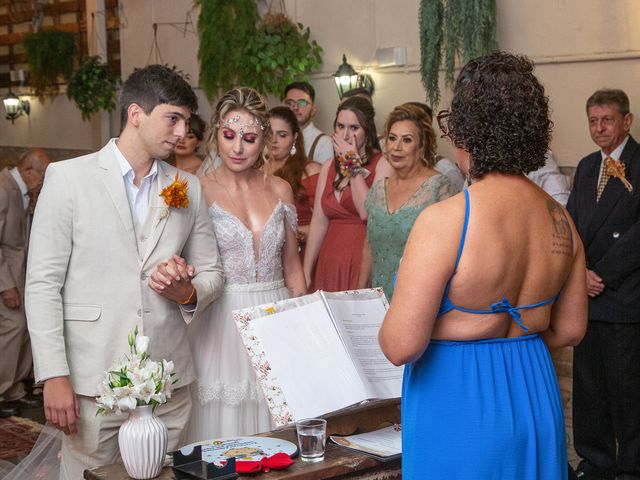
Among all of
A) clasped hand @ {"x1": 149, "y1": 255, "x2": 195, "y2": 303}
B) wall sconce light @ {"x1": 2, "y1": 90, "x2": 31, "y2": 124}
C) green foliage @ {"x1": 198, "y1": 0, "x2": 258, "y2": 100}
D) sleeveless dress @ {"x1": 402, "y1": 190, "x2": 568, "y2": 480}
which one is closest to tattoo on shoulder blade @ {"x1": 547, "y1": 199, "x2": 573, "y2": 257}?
sleeveless dress @ {"x1": 402, "y1": 190, "x2": 568, "y2": 480}

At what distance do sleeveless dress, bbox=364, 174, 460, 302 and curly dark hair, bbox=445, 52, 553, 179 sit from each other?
92.1 inches

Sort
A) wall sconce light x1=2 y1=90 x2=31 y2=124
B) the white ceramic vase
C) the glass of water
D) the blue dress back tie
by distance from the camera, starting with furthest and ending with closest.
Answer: wall sconce light x1=2 y1=90 x2=31 y2=124, the glass of water, the white ceramic vase, the blue dress back tie

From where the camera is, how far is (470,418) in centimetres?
232

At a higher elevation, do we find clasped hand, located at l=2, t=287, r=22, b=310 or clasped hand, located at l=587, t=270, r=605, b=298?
clasped hand, located at l=587, t=270, r=605, b=298

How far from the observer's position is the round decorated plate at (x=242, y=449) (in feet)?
9.14

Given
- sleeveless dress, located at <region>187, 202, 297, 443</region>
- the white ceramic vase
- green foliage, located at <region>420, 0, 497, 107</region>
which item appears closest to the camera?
the white ceramic vase

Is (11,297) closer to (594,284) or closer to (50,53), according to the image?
(594,284)

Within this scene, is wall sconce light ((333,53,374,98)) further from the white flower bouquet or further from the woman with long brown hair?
the white flower bouquet

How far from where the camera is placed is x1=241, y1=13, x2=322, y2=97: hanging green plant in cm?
831

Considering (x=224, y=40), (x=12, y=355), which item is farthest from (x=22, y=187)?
(x=224, y=40)

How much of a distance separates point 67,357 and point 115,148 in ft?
2.32

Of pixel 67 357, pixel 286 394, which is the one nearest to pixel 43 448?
pixel 67 357

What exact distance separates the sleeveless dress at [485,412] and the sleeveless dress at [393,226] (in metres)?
2.27

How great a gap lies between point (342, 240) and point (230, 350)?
161cm
